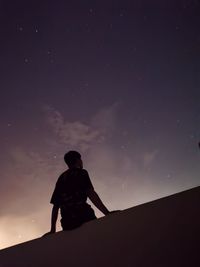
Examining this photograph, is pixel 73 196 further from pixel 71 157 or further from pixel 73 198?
pixel 71 157

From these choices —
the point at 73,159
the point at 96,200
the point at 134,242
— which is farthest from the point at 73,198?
the point at 134,242

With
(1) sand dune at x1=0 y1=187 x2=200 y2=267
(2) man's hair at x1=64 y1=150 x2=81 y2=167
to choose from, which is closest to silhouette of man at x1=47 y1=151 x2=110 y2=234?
(2) man's hair at x1=64 y1=150 x2=81 y2=167

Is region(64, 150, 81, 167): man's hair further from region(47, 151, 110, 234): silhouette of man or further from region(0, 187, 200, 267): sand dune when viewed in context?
region(0, 187, 200, 267): sand dune

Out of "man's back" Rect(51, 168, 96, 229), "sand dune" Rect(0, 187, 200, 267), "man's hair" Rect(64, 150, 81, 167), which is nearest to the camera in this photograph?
"sand dune" Rect(0, 187, 200, 267)

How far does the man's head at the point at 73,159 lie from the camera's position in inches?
109

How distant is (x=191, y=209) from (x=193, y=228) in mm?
182

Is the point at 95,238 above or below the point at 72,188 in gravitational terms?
below

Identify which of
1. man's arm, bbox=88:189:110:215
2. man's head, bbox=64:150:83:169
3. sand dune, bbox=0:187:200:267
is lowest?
sand dune, bbox=0:187:200:267

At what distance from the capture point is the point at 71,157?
2.79 m

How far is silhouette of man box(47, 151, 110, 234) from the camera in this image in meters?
2.50

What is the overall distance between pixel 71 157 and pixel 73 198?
43 centimetres

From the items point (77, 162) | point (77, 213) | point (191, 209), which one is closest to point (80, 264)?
point (191, 209)

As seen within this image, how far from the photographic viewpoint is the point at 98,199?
2.60m

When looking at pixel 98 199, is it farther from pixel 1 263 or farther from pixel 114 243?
pixel 114 243
